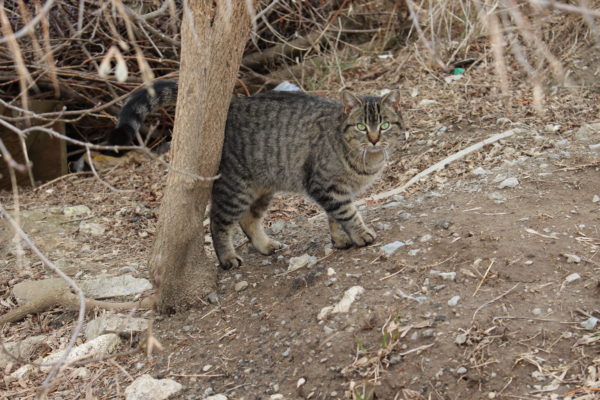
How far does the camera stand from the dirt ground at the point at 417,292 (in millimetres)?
2727

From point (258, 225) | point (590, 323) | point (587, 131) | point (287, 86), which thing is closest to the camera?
point (590, 323)

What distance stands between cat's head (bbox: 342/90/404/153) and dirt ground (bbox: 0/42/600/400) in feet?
1.69

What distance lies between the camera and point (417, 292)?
10.5ft

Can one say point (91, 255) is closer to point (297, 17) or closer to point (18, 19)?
point (18, 19)

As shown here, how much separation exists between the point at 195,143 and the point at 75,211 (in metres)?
2.36

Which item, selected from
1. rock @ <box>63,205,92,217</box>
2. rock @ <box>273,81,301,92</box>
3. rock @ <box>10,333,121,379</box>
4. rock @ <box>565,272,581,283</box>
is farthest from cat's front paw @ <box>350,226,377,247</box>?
rock @ <box>273,81,301,92</box>

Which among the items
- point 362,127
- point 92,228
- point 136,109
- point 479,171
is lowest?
point 92,228

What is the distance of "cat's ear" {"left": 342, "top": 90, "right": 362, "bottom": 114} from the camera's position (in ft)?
13.4

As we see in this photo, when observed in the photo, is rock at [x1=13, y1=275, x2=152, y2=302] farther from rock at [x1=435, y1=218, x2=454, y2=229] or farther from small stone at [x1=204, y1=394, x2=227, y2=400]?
rock at [x1=435, y1=218, x2=454, y2=229]

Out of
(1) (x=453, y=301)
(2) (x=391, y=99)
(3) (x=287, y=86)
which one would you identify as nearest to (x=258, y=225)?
(2) (x=391, y=99)

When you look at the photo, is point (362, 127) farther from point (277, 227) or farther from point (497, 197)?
point (277, 227)

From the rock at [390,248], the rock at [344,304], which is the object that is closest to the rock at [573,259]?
the rock at [390,248]

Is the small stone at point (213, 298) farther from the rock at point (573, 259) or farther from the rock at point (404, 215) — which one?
the rock at point (573, 259)

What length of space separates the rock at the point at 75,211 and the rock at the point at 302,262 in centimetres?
231
